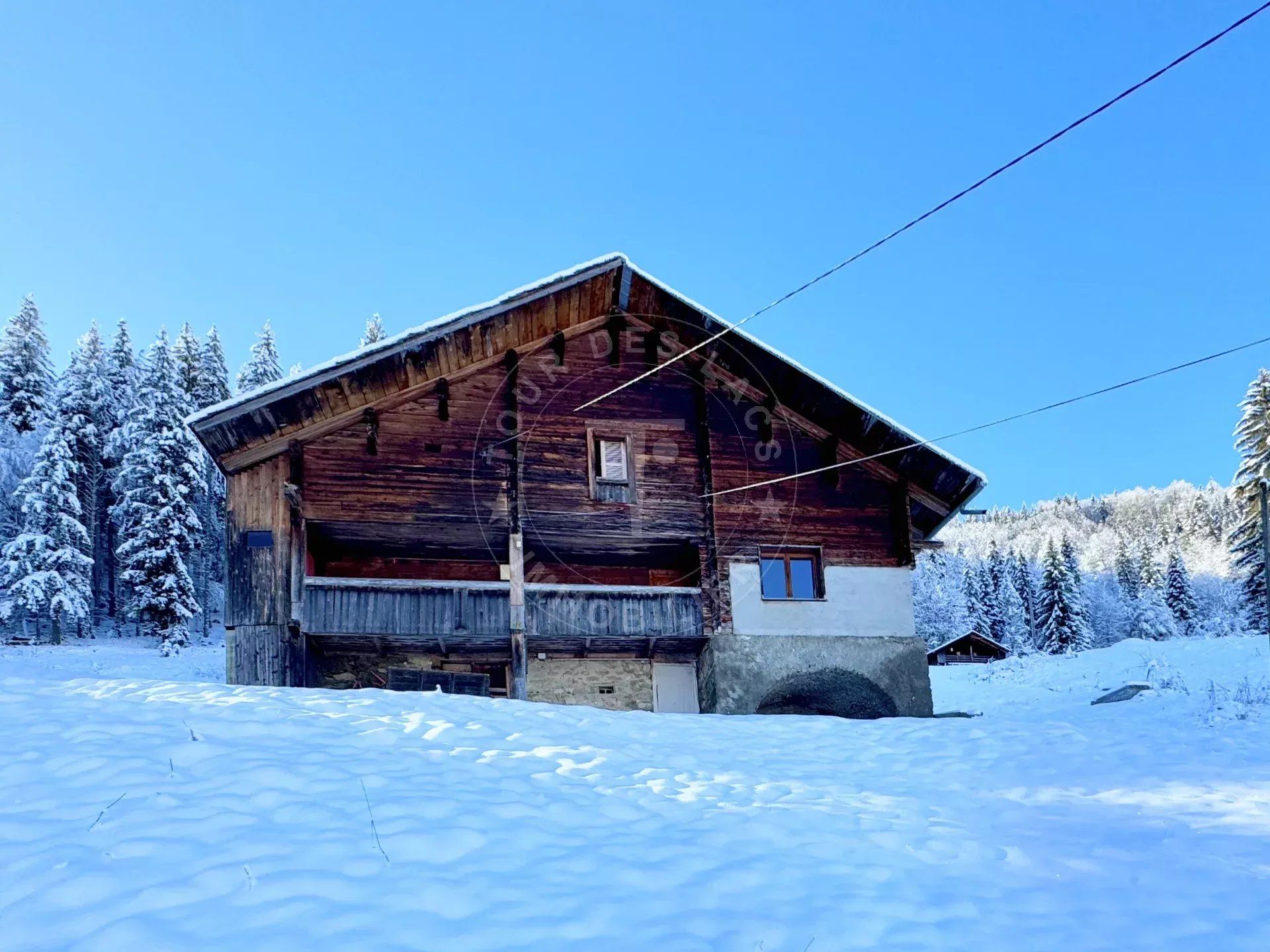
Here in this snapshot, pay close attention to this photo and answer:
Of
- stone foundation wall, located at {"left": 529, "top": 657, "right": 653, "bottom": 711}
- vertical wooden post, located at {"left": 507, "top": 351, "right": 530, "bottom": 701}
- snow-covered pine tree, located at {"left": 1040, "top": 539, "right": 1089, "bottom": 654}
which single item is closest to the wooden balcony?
vertical wooden post, located at {"left": 507, "top": 351, "right": 530, "bottom": 701}

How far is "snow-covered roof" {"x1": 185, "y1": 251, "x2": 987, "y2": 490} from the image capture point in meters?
16.5

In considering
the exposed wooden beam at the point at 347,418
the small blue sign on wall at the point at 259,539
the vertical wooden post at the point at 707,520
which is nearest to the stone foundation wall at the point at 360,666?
the small blue sign on wall at the point at 259,539

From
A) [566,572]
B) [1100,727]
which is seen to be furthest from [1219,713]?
[566,572]

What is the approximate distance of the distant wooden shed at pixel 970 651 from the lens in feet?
193

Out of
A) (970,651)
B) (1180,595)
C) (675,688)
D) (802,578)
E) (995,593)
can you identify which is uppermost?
(802,578)

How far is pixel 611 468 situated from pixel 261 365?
38.4m

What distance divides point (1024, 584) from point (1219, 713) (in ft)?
282

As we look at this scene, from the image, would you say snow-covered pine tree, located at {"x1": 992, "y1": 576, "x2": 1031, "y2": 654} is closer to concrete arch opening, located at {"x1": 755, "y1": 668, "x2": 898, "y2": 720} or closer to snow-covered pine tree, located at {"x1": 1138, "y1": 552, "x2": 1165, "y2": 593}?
snow-covered pine tree, located at {"x1": 1138, "y1": 552, "x2": 1165, "y2": 593}

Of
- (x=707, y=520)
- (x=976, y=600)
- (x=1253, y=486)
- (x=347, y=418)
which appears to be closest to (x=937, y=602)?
(x=976, y=600)

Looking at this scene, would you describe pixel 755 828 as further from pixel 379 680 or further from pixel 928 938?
pixel 379 680

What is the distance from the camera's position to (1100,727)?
11438 millimetres

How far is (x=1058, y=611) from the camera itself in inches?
2537

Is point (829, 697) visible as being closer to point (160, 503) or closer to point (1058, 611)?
point (160, 503)

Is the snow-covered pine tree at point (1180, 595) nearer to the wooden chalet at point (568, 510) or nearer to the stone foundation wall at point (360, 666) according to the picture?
the wooden chalet at point (568, 510)
